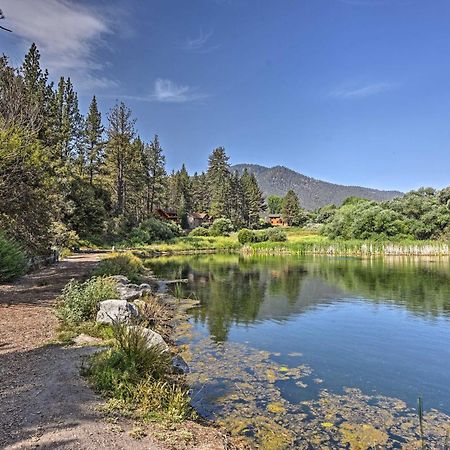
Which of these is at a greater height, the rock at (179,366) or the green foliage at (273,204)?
the green foliage at (273,204)

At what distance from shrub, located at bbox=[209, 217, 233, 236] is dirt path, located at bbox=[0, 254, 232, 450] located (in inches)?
2276

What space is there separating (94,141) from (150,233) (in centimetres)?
1462

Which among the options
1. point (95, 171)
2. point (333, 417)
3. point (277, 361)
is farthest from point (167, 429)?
point (95, 171)

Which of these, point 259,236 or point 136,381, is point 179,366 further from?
point 259,236

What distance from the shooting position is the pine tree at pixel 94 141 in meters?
52.1

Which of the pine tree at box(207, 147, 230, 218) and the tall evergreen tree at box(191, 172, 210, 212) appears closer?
the pine tree at box(207, 147, 230, 218)

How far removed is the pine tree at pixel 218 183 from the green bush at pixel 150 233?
20.2 metres

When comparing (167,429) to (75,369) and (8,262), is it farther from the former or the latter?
(8,262)

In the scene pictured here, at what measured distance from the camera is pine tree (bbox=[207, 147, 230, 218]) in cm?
7862

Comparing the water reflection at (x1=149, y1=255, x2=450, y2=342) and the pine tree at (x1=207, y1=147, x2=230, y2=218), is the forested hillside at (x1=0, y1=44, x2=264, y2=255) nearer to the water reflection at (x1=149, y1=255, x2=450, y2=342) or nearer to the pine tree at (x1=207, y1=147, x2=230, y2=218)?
the pine tree at (x1=207, y1=147, x2=230, y2=218)

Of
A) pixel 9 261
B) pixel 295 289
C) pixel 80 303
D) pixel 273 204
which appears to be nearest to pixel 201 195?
pixel 273 204

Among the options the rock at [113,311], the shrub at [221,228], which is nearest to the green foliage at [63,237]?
the rock at [113,311]

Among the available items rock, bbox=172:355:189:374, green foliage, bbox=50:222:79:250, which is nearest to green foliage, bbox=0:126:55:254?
rock, bbox=172:355:189:374

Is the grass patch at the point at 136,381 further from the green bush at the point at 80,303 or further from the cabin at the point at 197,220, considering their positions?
the cabin at the point at 197,220
